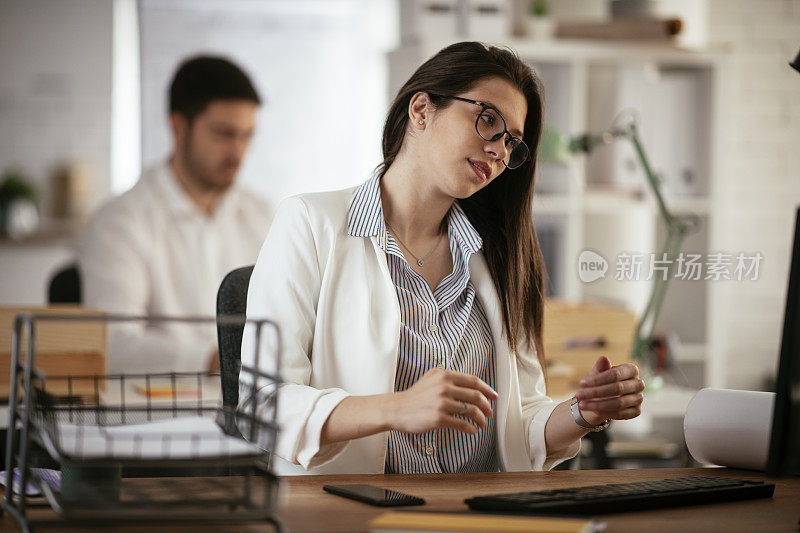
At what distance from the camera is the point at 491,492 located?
1.19m

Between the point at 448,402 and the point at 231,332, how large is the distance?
538 millimetres

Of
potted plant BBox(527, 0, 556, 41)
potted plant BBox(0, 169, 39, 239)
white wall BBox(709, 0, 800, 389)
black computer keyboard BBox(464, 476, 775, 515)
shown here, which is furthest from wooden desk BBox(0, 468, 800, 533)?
potted plant BBox(0, 169, 39, 239)

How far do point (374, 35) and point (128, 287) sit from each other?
113 inches

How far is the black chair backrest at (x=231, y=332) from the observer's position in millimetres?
1580

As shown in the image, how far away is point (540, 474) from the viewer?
1.36 m

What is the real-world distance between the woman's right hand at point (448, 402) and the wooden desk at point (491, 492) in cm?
9

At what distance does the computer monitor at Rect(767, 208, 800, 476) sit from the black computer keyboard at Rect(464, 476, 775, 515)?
0.15 meters

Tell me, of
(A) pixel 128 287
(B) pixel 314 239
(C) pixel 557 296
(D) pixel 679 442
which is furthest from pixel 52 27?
(B) pixel 314 239

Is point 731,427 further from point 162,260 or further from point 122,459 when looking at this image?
point 162,260

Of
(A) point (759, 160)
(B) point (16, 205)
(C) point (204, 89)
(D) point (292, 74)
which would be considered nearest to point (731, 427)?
(C) point (204, 89)

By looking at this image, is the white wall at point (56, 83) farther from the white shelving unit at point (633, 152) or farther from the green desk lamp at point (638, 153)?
the green desk lamp at point (638, 153)

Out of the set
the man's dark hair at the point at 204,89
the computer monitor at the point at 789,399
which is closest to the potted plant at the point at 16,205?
the man's dark hair at the point at 204,89

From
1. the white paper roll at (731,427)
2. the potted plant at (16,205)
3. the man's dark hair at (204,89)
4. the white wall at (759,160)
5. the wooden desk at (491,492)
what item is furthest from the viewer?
the potted plant at (16,205)
